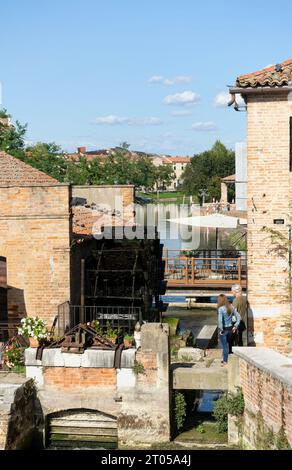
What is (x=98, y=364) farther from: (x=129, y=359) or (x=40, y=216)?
(x=40, y=216)

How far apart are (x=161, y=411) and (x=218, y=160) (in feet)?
264

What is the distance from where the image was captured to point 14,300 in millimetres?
15203

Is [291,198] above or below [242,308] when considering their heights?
above

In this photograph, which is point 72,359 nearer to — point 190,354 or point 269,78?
point 190,354

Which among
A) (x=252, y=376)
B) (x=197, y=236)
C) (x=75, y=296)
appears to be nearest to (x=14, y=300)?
(x=75, y=296)

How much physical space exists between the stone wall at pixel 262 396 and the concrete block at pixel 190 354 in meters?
1.56

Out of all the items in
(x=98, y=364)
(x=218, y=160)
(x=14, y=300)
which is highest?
(x=218, y=160)

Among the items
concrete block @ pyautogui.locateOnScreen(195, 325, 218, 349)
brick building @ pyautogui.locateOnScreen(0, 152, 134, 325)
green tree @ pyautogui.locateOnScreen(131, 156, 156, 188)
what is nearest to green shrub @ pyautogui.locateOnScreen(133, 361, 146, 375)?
brick building @ pyautogui.locateOnScreen(0, 152, 134, 325)

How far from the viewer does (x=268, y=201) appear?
45.8 feet

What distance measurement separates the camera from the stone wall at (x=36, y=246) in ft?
49.8

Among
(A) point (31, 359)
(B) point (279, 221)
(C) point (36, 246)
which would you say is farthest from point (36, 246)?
(B) point (279, 221)

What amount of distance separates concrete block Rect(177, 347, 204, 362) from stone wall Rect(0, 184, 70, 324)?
281 centimetres
